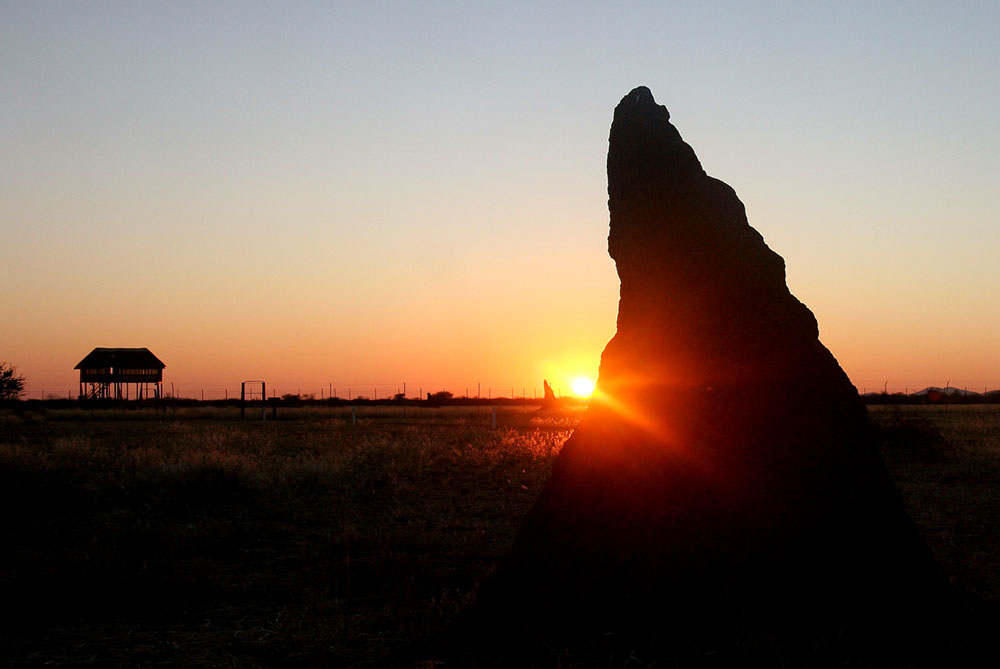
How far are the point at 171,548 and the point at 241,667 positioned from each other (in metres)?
4.85

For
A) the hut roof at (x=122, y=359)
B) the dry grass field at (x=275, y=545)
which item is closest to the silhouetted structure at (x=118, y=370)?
the hut roof at (x=122, y=359)

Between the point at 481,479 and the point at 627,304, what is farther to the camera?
the point at 481,479

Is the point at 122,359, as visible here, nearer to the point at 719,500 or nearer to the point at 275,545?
the point at 275,545

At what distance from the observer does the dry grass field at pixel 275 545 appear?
6.02m

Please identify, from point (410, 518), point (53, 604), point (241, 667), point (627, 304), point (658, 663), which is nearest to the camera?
point (658, 663)

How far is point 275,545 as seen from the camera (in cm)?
1009

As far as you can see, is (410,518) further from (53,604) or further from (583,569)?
(583,569)

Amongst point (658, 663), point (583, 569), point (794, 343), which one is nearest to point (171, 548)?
point (583, 569)

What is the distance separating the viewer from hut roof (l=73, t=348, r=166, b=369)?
211ft

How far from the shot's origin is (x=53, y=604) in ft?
22.8

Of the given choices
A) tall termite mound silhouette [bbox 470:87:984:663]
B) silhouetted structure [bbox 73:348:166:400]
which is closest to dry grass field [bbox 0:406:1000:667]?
tall termite mound silhouette [bbox 470:87:984:663]

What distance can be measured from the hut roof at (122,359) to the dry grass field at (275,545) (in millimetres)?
49266

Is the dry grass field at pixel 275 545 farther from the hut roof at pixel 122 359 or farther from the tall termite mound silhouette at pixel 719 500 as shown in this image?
the hut roof at pixel 122 359

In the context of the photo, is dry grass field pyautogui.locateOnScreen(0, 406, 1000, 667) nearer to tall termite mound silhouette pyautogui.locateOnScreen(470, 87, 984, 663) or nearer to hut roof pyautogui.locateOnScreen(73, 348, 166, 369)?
tall termite mound silhouette pyautogui.locateOnScreen(470, 87, 984, 663)
